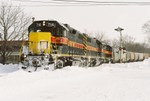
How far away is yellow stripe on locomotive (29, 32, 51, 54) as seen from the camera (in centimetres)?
2147

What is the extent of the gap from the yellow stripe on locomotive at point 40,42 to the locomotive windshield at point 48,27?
86 centimetres

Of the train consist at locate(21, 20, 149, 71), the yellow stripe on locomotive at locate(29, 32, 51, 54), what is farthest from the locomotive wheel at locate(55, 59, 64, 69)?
the yellow stripe on locomotive at locate(29, 32, 51, 54)

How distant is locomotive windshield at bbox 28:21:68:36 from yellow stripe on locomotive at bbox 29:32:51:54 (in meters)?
0.86

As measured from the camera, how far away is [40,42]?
21703mm

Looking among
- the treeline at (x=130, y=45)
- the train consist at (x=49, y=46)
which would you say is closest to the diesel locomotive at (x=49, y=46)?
the train consist at (x=49, y=46)

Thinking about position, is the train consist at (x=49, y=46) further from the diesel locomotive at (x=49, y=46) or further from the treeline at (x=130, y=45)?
the treeline at (x=130, y=45)

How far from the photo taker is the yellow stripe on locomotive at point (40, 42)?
2147cm

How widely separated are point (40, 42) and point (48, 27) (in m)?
1.79

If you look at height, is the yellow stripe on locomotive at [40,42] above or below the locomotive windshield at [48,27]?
below

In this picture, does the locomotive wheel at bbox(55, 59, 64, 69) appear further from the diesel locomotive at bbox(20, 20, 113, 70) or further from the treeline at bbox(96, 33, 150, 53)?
the treeline at bbox(96, 33, 150, 53)

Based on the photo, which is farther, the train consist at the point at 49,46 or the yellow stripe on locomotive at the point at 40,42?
the yellow stripe on locomotive at the point at 40,42

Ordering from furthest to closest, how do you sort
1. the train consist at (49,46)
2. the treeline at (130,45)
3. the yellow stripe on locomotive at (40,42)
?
1. the treeline at (130,45)
2. the yellow stripe on locomotive at (40,42)
3. the train consist at (49,46)

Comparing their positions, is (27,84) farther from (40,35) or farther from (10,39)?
(10,39)

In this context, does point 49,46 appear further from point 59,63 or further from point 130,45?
point 130,45
